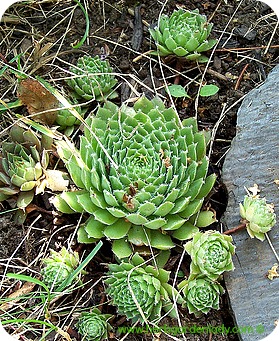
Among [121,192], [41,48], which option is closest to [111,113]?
[121,192]

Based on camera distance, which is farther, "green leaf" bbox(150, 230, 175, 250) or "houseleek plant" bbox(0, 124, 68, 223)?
"houseleek plant" bbox(0, 124, 68, 223)

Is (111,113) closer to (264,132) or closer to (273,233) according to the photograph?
(264,132)

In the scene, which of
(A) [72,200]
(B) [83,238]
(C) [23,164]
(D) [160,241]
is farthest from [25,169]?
(D) [160,241]

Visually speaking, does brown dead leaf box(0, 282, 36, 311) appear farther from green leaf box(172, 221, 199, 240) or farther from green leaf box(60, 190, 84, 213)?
green leaf box(172, 221, 199, 240)

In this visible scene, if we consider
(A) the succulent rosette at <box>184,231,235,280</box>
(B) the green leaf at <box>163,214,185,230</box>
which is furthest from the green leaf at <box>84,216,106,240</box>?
(A) the succulent rosette at <box>184,231,235,280</box>

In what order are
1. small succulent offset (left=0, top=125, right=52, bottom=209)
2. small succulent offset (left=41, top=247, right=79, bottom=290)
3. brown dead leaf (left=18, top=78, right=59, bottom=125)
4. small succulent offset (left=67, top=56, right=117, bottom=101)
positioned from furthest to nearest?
small succulent offset (left=67, top=56, right=117, bottom=101)
brown dead leaf (left=18, top=78, right=59, bottom=125)
small succulent offset (left=0, top=125, right=52, bottom=209)
small succulent offset (left=41, top=247, right=79, bottom=290)

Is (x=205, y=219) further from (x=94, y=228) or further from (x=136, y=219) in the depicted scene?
(x=94, y=228)

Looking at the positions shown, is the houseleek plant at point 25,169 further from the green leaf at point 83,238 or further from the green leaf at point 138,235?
the green leaf at point 138,235
